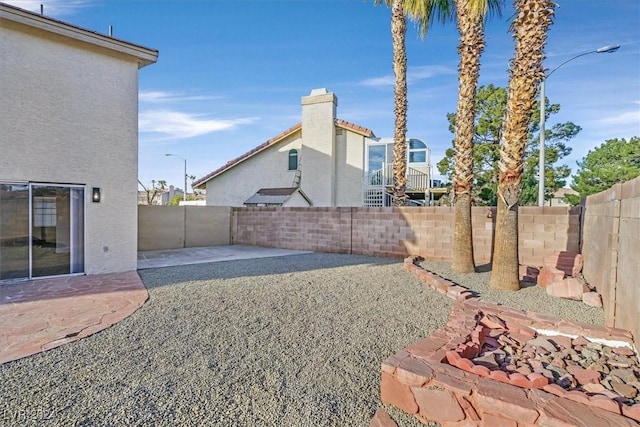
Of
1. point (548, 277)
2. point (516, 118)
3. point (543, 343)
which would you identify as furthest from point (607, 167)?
point (543, 343)

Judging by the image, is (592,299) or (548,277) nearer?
(592,299)

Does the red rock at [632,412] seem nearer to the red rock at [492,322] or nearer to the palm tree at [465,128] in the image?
the red rock at [492,322]

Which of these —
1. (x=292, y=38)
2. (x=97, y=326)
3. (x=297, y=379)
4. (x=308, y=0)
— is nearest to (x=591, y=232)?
(x=297, y=379)

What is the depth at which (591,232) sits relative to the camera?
745 centimetres

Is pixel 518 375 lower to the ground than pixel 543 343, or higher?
higher

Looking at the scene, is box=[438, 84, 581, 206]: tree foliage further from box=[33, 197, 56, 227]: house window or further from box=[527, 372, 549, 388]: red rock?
box=[33, 197, 56, 227]: house window

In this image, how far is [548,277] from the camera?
7.44 m

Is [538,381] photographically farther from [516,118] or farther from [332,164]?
[332,164]

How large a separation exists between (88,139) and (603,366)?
11569 mm

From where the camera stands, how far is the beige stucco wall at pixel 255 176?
22.9 m

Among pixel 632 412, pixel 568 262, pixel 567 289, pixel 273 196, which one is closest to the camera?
pixel 632 412

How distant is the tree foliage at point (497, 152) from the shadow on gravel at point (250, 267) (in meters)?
11.9

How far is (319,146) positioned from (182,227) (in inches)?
363

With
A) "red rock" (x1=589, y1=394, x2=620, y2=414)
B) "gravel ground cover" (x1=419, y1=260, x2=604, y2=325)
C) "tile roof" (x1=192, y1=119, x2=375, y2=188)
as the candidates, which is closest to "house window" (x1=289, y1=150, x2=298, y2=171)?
Answer: "tile roof" (x1=192, y1=119, x2=375, y2=188)
